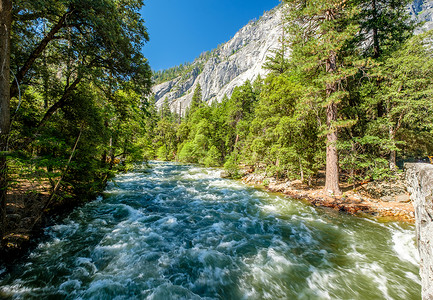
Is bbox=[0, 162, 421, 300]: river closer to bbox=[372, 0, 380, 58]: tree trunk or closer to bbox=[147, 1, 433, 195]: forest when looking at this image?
bbox=[147, 1, 433, 195]: forest

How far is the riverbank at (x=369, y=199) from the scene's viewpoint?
7.12 metres

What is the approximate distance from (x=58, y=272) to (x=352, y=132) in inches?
617


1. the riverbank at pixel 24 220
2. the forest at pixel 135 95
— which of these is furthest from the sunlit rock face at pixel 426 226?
the riverbank at pixel 24 220

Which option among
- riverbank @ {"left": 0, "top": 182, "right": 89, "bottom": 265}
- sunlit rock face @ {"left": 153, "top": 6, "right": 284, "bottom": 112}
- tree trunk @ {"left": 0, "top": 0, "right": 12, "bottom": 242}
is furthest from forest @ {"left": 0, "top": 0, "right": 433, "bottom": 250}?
sunlit rock face @ {"left": 153, "top": 6, "right": 284, "bottom": 112}

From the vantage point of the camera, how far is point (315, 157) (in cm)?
1126

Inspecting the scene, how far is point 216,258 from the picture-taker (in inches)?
185

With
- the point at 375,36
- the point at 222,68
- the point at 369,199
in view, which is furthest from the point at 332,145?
the point at 222,68

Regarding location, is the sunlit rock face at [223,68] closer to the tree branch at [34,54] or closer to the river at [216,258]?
the river at [216,258]

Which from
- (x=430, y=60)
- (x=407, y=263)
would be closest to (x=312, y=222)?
(x=407, y=263)

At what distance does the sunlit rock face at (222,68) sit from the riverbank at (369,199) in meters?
90.1

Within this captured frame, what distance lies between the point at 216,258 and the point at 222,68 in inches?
5364

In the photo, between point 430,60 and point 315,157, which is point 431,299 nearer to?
point 315,157

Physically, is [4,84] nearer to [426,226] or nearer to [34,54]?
[34,54]

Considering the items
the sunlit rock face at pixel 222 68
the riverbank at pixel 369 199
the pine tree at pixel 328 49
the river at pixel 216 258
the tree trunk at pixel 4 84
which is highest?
the sunlit rock face at pixel 222 68
